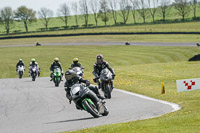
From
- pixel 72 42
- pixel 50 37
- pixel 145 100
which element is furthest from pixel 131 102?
pixel 50 37

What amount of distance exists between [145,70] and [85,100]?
68.3 ft

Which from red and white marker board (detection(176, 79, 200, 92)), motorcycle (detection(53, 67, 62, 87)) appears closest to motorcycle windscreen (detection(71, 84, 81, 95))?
red and white marker board (detection(176, 79, 200, 92))

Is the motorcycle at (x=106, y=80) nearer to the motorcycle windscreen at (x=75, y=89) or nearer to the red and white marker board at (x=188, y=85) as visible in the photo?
the red and white marker board at (x=188, y=85)

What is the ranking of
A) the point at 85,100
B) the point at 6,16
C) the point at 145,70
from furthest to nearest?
1. the point at 6,16
2. the point at 145,70
3. the point at 85,100

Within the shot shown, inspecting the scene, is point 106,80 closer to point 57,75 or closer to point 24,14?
point 57,75

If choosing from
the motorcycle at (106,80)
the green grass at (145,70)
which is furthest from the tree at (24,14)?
the motorcycle at (106,80)

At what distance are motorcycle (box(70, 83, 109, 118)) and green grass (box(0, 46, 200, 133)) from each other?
5.52 ft

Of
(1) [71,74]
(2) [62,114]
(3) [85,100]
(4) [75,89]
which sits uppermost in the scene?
(1) [71,74]

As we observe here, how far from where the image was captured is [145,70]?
31750 millimetres

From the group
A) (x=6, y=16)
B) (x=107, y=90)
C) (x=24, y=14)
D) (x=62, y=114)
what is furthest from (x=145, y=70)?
(x=24, y=14)

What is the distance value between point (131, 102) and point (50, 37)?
73.9 metres

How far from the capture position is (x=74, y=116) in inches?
491

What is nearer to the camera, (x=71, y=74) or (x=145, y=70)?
(x=71, y=74)

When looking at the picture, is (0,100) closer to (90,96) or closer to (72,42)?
(90,96)
